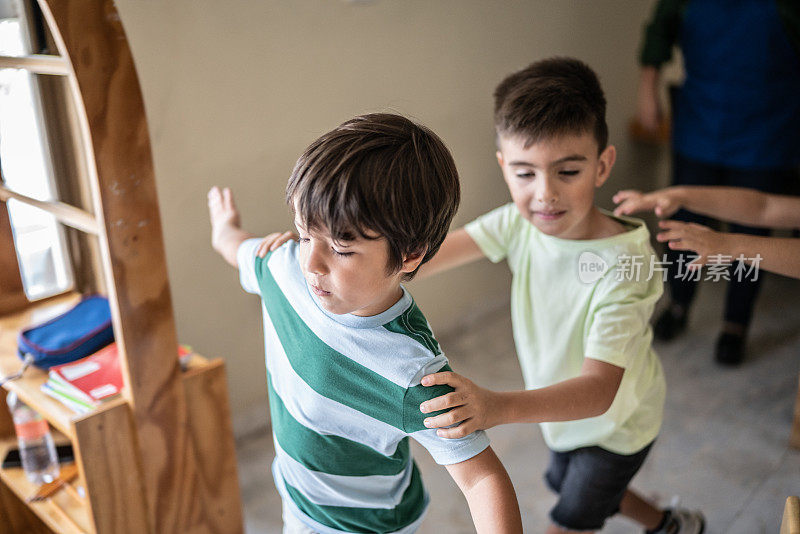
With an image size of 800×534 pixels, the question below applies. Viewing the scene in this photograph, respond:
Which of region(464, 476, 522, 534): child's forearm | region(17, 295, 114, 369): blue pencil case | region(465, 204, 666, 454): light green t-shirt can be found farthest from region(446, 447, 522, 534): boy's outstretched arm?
region(17, 295, 114, 369): blue pencil case

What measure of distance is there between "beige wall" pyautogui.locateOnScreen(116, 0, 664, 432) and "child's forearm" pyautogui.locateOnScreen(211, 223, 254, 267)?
0.59m

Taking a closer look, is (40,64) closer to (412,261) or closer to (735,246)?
(412,261)

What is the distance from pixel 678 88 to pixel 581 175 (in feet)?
5.85

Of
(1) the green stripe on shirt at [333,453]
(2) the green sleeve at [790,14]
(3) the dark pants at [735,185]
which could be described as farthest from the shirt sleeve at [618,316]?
Result: (2) the green sleeve at [790,14]

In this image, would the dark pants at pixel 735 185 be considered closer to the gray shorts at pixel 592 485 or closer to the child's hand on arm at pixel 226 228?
the gray shorts at pixel 592 485

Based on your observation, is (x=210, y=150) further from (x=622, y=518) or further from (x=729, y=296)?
(x=729, y=296)

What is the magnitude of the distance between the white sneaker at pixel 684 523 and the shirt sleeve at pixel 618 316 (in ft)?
2.34

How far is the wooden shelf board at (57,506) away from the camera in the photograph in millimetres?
1464

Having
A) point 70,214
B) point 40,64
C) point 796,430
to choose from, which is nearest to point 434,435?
point 70,214

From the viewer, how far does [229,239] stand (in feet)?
4.47

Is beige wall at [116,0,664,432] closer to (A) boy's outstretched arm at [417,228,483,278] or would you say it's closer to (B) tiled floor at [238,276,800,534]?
(B) tiled floor at [238,276,800,534]

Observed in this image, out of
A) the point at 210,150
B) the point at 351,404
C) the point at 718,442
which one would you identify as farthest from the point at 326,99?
the point at 718,442

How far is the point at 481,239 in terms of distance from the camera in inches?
58.7

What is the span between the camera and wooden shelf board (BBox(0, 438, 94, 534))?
57.6 inches
